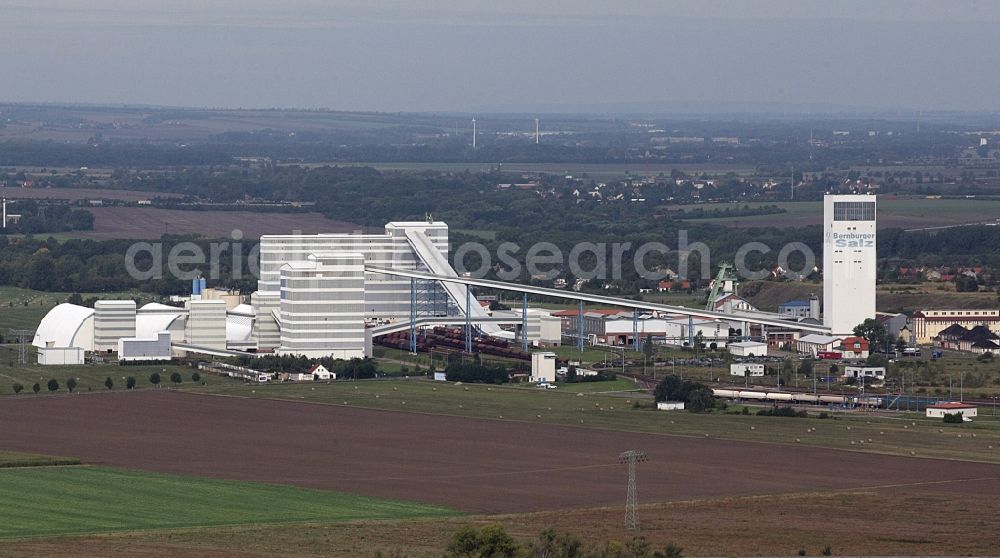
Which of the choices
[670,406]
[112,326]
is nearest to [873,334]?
[670,406]

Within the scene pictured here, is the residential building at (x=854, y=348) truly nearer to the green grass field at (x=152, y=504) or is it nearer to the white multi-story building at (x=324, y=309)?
the white multi-story building at (x=324, y=309)

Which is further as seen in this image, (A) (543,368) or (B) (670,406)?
(A) (543,368)

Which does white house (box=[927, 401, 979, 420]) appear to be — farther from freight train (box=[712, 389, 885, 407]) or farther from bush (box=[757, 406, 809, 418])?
bush (box=[757, 406, 809, 418])

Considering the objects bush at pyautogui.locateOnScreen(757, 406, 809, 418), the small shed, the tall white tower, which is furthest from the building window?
bush at pyautogui.locateOnScreen(757, 406, 809, 418)

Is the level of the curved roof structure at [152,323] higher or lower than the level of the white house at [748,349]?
higher

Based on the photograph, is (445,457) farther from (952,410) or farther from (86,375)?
(86,375)

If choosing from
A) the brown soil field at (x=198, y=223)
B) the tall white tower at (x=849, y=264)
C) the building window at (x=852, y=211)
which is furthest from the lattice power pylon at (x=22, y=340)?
the brown soil field at (x=198, y=223)
